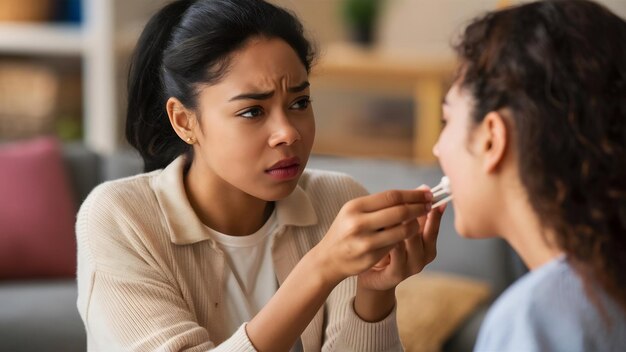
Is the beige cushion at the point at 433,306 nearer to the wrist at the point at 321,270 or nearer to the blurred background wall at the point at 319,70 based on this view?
the blurred background wall at the point at 319,70

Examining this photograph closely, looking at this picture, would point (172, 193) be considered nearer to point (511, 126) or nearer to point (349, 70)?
point (511, 126)

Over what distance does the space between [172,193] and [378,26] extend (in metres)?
3.49

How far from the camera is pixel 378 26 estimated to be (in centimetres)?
505

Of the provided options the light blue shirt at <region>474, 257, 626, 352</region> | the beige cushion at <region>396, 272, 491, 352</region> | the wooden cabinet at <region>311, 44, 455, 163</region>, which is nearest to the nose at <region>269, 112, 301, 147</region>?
the light blue shirt at <region>474, 257, 626, 352</region>

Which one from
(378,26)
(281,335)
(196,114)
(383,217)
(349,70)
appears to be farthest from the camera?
(378,26)

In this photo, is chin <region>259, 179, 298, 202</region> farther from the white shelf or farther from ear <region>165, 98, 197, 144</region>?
the white shelf

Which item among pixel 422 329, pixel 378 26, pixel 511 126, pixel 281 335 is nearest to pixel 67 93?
pixel 378 26

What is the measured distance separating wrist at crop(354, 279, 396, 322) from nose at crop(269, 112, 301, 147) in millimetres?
259

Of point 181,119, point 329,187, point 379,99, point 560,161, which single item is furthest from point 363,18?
point 560,161

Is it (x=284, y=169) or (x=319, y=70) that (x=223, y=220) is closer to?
(x=284, y=169)

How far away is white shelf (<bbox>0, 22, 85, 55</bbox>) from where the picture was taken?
3.99 m

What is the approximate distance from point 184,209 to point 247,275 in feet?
0.54

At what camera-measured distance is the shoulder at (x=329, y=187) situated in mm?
1844

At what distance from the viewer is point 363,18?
480 centimetres
